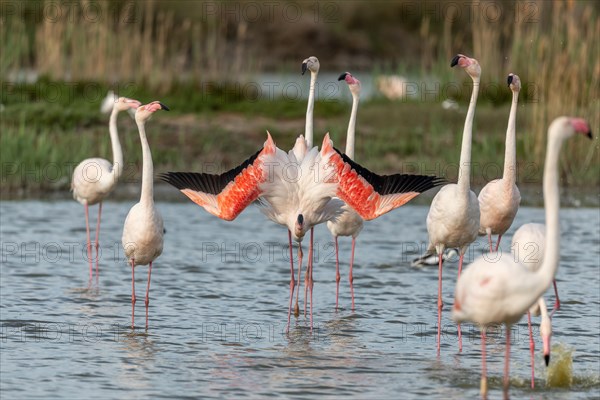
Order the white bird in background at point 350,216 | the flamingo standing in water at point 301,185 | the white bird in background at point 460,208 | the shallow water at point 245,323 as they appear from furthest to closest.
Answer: the white bird in background at point 350,216
the flamingo standing in water at point 301,185
the white bird in background at point 460,208
the shallow water at point 245,323

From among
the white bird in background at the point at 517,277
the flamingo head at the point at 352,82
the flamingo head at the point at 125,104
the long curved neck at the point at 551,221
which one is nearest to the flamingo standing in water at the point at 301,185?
the flamingo head at the point at 352,82

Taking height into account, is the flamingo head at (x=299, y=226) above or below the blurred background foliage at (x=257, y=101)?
below

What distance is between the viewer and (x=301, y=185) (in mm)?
8227

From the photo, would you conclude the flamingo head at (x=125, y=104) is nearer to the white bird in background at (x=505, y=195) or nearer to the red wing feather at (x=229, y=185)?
the red wing feather at (x=229, y=185)

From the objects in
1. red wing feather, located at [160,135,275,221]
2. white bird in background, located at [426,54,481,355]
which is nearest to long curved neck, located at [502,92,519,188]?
white bird in background, located at [426,54,481,355]

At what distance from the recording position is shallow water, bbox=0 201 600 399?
6.80m

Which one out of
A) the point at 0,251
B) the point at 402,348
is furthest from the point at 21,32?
the point at 402,348

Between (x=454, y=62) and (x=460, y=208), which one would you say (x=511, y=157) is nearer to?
(x=460, y=208)

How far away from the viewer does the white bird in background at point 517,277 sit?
213 inches

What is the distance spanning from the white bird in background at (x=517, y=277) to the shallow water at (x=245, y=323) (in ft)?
3.25

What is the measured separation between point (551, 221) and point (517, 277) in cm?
33

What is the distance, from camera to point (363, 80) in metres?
26.0

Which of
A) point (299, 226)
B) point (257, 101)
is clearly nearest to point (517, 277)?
point (299, 226)

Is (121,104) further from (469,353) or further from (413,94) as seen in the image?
(413,94)
